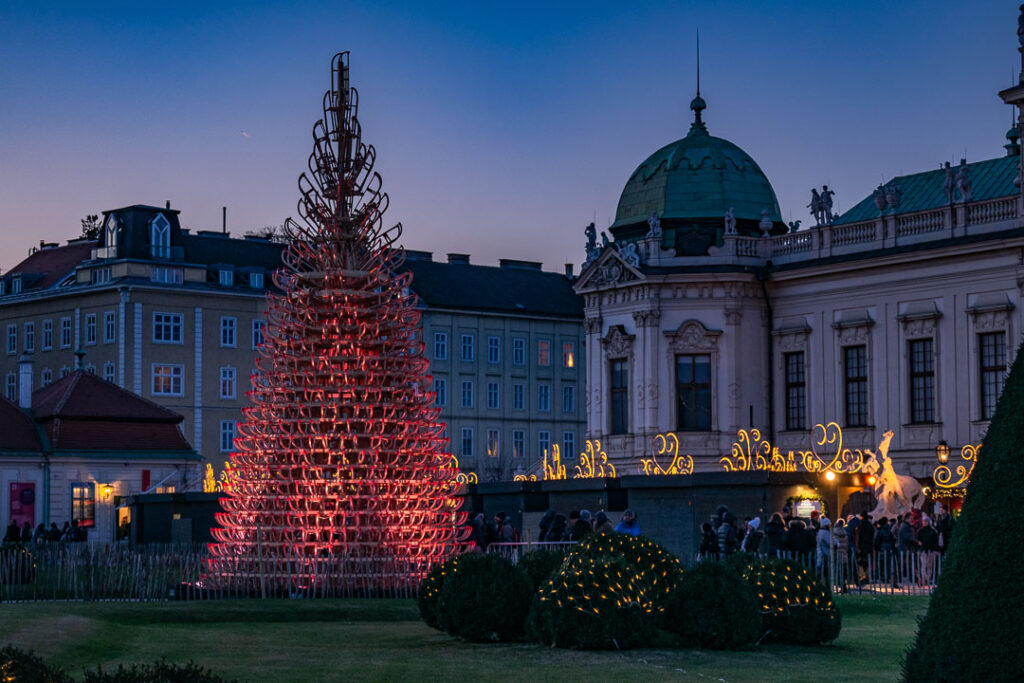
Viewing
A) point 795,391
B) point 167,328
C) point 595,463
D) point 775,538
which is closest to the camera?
point 775,538

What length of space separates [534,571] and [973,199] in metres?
36.0

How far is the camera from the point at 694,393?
60312 mm

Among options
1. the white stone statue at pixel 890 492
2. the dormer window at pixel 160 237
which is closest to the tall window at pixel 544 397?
the dormer window at pixel 160 237

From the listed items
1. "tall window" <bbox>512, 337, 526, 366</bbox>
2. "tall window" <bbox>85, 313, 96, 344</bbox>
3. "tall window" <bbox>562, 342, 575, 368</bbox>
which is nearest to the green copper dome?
"tall window" <bbox>85, 313, 96, 344</bbox>

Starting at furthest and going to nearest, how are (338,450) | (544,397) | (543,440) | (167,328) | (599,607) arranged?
1. (544,397)
2. (543,440)
3. (167,328)
4. (338,450)
5. (599,607)

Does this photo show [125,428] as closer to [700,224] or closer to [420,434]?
[700,224]

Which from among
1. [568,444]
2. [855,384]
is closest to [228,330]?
[568,444]

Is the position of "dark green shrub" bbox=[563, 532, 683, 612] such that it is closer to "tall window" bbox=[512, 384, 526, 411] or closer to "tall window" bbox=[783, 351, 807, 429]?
"tall window" bbox=[783, 351, 807, 429]

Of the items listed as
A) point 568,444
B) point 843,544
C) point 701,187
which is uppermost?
point 701,187

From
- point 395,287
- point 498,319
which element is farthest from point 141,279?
point 395,287

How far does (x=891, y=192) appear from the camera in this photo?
57500mm

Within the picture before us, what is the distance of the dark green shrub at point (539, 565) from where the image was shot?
2333 centimetres

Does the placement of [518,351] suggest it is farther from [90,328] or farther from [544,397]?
[90,328]

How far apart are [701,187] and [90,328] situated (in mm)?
38500
